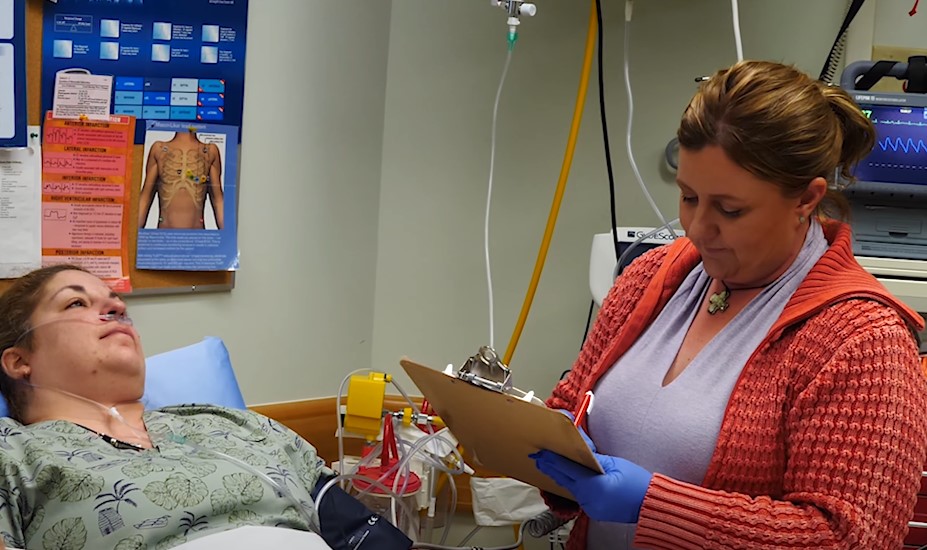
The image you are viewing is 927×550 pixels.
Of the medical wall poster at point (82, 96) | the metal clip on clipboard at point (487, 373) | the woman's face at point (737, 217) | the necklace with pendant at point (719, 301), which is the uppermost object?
the medical wall poster at point (82, 96)

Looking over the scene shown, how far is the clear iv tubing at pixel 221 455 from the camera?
1.56 meters

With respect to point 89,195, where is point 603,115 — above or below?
above

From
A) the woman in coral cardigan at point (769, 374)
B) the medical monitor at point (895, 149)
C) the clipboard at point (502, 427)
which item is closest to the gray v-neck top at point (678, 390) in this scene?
the woman in coral cardigan at point (769, 374)

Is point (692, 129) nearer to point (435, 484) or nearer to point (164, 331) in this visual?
point (435, 484)

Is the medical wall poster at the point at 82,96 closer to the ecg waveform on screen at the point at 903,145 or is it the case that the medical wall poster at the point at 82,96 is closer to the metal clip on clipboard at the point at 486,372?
the metal clip on clipboard at the point at 486,372

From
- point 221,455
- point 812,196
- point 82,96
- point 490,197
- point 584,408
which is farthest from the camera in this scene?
point 490,197

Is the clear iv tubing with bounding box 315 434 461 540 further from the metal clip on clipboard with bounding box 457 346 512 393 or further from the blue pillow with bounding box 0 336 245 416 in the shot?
the metal clip on clipboard with bounding box 457 346 512 393

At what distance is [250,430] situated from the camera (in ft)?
5.69

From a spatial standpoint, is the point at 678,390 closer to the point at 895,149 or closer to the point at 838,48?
the point at 895,149

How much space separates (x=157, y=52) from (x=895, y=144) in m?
1.69

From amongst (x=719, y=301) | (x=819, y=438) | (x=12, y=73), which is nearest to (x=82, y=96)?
(x=12, y=73)

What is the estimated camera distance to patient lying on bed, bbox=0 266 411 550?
136cm

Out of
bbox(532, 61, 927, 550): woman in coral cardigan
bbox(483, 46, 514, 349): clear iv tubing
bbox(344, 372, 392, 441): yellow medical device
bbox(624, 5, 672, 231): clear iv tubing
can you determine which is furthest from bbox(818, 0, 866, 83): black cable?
bbox(344, 372, 392, 441): yellow medical device

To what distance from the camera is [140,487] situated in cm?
140
